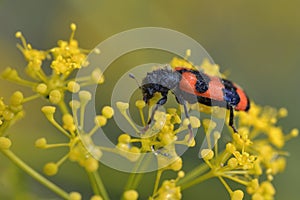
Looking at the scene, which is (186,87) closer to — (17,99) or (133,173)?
(133,173)

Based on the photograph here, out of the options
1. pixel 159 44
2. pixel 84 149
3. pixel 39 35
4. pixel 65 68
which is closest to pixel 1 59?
pixel 39 35

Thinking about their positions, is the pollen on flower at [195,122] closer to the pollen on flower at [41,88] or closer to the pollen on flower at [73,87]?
the pollen on flower at [73,87]

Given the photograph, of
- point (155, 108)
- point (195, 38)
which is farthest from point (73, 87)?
point (195, 38)

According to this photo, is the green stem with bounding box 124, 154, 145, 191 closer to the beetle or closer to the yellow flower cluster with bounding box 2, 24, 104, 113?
the beetle

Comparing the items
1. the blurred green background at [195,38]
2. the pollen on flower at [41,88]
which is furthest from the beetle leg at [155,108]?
the blurred green background at [195,38]

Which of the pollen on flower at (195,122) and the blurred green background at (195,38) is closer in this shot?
the pollen on flower at (195,122)

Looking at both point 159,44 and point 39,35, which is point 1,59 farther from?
point 159,44

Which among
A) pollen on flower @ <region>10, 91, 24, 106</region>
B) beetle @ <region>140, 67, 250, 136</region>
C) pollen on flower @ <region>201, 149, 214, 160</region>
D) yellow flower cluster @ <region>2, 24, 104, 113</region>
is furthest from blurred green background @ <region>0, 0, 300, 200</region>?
pollen on flower @ <region>201, 149, 214, 160</region>
